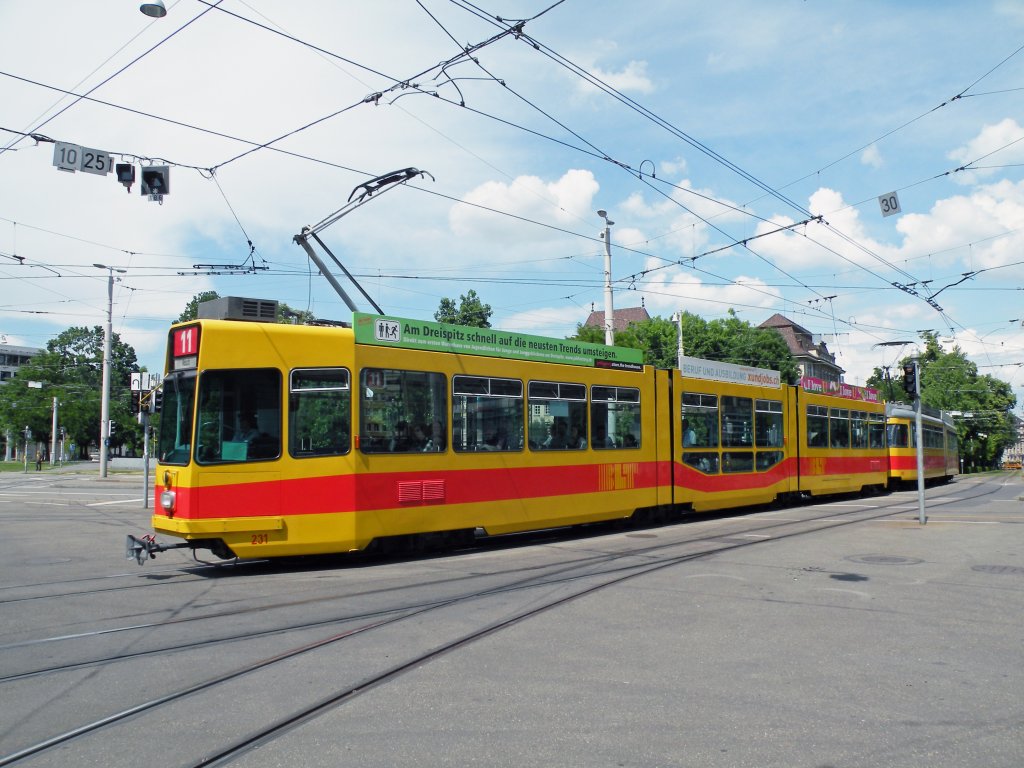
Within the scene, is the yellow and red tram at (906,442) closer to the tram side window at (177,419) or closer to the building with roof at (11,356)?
the tram side window at (177,419)

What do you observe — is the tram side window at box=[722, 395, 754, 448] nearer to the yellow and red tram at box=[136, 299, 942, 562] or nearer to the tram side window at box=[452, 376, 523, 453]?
the yellow and red tram at box=[136, 299, 942, 562]

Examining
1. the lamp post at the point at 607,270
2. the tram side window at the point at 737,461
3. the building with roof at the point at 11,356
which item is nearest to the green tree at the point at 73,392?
the building with roof at the point at 11,356

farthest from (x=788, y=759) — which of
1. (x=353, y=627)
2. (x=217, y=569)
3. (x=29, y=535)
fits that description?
(x=29, y=535)

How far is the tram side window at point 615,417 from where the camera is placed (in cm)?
1434

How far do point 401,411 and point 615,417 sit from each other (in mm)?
4998

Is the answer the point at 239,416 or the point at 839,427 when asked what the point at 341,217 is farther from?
the point at 839,427

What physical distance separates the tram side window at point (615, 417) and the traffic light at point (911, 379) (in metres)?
5.73

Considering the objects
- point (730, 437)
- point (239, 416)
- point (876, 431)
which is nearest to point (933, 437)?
point (876, 431)

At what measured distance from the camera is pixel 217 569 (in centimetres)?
1059

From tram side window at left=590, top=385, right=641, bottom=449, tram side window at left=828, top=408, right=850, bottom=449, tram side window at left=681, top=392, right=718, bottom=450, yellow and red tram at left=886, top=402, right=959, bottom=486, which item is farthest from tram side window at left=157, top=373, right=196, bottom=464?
yellow and red tram at left=886, top=402, right=959, bottom=486

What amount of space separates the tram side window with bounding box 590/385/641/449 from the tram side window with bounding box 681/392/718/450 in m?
1.82

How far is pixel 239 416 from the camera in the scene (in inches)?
393

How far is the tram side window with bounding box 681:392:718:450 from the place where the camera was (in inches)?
661

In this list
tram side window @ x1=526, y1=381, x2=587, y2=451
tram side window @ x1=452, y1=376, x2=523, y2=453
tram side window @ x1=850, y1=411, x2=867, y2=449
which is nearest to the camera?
tram side window @ x1=452, y1=376, x2=523, y2=453
